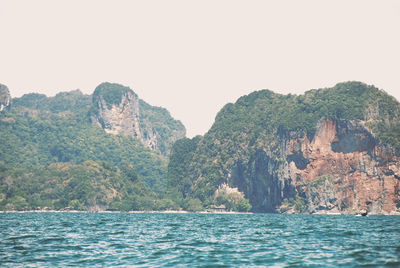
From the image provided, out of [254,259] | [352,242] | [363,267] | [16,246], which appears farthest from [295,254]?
[16,246]

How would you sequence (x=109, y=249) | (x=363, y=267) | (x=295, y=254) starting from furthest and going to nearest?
1. (x=109, y=249)
2. (x=295, y=254)
3. (x=363, y=267)

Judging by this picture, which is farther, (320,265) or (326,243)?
(326,243)

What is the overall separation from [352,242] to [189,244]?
1666 cm

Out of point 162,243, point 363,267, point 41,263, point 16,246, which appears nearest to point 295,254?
point 363,267

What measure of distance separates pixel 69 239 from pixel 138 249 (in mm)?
12762

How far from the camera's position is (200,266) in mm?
34844

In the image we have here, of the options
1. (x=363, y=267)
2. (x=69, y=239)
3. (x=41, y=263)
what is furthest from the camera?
(x=69, y=239)

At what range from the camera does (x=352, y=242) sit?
162 feet

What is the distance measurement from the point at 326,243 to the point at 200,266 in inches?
750

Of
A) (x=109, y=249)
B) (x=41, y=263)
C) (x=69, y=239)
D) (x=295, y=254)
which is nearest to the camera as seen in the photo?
(x=41, y=263)

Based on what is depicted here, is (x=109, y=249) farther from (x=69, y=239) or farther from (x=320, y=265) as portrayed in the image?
(x=320, y=265)

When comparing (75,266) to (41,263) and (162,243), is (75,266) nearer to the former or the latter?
(41,263)

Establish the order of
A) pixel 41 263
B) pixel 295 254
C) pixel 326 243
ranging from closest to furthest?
1. pixel 41 263
2. pixel 295 254
3. pixel 326 243

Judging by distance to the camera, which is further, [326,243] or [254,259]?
[326,243]
